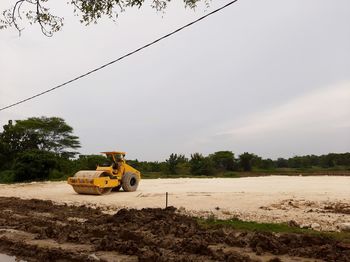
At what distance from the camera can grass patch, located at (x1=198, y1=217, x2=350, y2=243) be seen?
8.80m

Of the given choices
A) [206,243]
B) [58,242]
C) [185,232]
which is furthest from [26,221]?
[206,243]

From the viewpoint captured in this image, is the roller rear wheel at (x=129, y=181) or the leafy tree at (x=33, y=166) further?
the leafy tree at (x=33, y=166)

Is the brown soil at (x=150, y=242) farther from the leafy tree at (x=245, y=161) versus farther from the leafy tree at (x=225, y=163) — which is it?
the leafy tree at (x=245, y=161)

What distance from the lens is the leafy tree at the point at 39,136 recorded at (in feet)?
154

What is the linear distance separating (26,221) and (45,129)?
40.9 meters

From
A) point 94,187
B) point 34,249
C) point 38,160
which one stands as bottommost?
point 34,249

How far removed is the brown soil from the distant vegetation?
25329mm

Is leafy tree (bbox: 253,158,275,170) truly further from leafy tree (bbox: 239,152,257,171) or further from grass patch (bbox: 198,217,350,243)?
grass patch (bbox: 198,217,350,243)

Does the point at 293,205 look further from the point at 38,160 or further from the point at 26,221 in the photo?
the point at 38,160

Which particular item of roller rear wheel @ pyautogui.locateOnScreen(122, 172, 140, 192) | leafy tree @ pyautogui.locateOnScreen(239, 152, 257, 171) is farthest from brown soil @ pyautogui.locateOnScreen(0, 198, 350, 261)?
leafy tree @ pyautogui.locateOnScreen(239, 152, 257, 171)

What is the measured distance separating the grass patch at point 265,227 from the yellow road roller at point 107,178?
360 inches

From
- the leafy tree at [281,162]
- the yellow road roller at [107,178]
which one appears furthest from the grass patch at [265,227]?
the leafy tree at [281,162]

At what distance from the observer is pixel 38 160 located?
35.2m

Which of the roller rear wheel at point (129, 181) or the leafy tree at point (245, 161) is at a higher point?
the leafy tree at point (245, 161)
